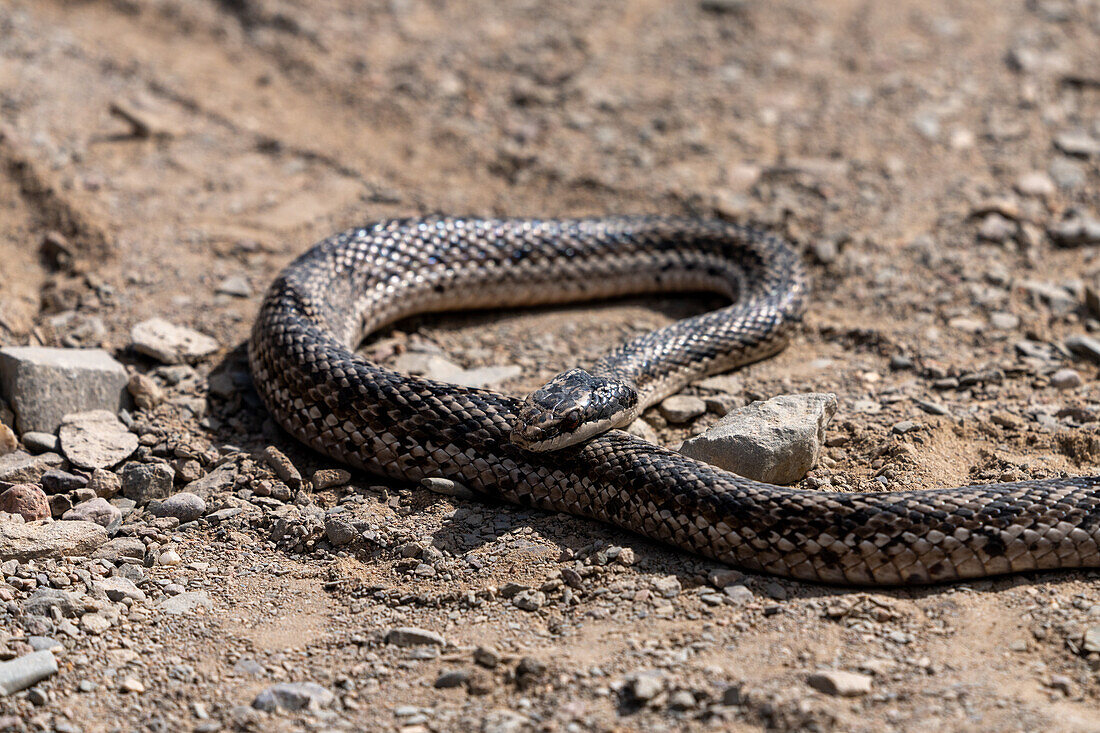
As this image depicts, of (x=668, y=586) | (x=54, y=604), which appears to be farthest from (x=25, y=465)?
(x=668, y=586)

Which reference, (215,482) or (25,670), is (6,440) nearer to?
(215,482)

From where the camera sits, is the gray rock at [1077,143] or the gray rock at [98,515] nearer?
the gray rock at [98,515]

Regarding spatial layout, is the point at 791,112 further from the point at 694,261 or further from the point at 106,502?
the point at 106,502

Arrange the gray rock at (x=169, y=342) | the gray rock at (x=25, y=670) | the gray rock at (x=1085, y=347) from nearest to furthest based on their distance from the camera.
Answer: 1. the gray rock at (x=25, y=670)
2. the gray rock at (x=169, y=342)
3. the gray rock at (x=1085, y=347)

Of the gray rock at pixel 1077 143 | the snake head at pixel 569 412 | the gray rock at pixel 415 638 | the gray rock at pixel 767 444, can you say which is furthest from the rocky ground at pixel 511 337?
the snake head at pixel 569 412

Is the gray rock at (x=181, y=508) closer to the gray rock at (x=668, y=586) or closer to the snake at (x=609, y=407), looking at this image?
the snake at (x=609, y=407)

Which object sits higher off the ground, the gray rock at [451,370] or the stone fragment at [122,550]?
the gray rock at [451,370]

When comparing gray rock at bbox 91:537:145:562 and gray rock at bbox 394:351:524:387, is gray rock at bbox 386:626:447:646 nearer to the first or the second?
gray rock at bbox 91:537:145:562

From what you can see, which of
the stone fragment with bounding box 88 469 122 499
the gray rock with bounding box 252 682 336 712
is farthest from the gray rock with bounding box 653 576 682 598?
the stone fragment with bounding box 88 469 122 499
